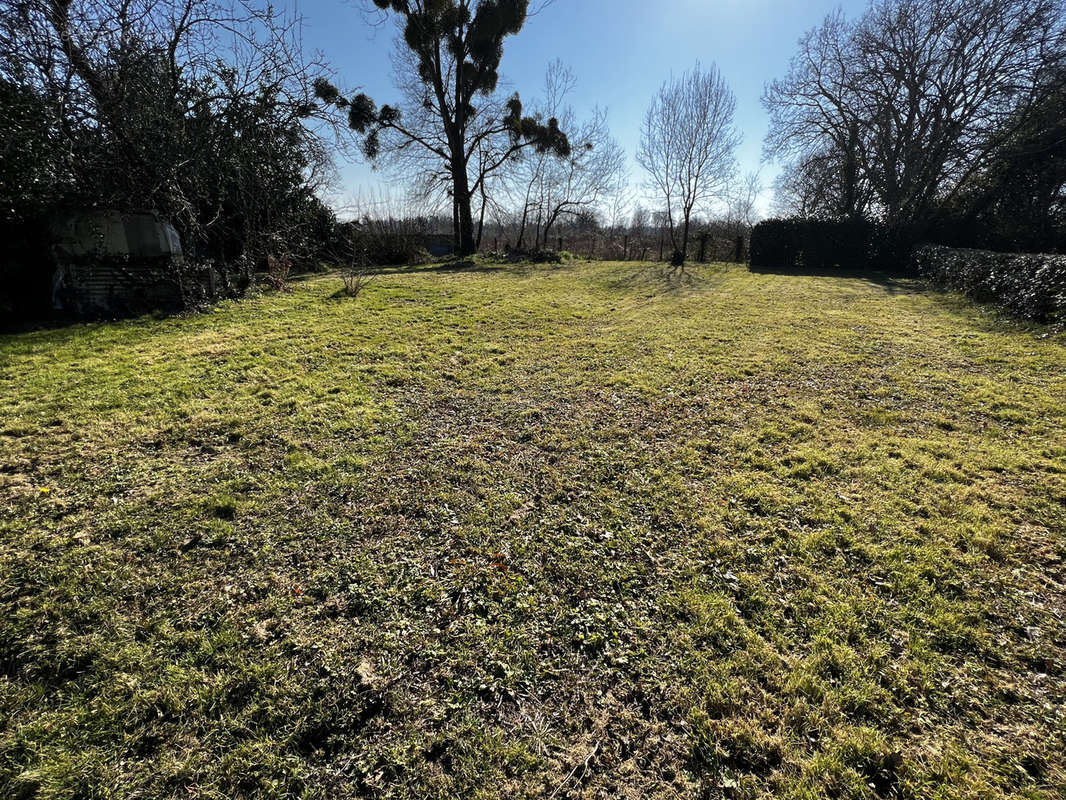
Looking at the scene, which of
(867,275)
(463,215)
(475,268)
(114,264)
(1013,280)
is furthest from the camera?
(463,215)

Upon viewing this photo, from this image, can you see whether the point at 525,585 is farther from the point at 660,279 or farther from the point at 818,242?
the point at 818,242

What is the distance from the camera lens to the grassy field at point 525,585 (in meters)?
1.46

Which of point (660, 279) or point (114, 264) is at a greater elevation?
point (114, 264)

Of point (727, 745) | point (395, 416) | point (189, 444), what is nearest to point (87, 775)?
point (727, 745)

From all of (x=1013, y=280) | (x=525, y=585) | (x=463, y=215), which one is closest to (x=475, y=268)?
(x=463, y=215)

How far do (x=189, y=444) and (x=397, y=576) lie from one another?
93.6 inches

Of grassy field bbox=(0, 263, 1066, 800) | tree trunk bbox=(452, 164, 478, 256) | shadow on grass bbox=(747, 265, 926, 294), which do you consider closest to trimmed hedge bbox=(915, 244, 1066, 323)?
shadow on grass bbox=(747, 265, 926, 294)

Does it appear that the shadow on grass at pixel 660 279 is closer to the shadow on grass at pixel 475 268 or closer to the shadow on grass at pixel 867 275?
the shadow on grass at pixel 867 275

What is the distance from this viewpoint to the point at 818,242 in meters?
15.1

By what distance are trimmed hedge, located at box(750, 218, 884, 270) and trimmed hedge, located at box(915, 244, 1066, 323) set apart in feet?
13.9

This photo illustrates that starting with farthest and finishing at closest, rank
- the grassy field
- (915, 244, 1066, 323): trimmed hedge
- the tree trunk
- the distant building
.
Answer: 1. the tree trunk
2. (915, 244, 1066, 323): trimmed hedge
3. the distant building
4. the grassy field

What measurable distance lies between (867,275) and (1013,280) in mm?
6666

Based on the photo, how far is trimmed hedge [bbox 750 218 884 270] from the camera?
14.9 m

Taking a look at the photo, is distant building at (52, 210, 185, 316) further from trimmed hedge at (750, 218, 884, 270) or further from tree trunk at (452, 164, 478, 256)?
trimmed hedge at (750, 218, 884, 270)
